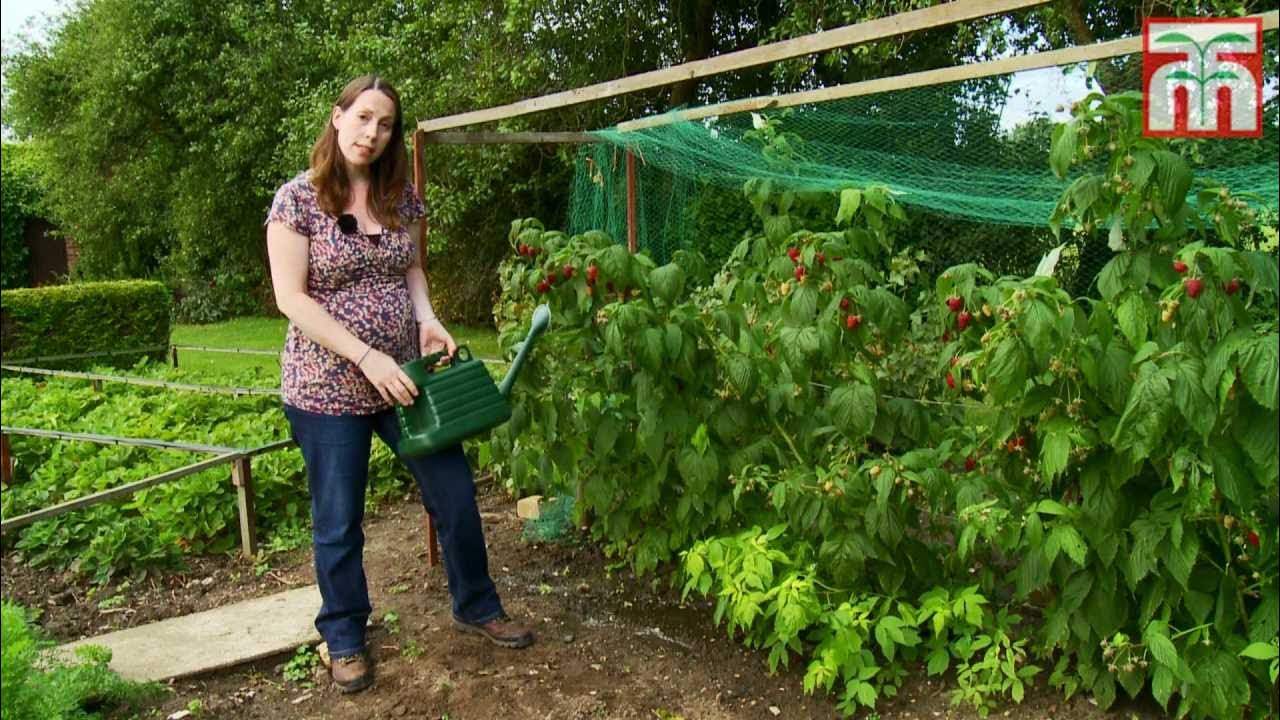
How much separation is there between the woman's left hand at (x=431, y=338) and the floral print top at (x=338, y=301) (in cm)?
11

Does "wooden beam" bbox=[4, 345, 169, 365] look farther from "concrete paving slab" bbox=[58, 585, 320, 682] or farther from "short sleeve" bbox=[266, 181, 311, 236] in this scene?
"short sleeve" bbox=[266, 181, 311, 236]

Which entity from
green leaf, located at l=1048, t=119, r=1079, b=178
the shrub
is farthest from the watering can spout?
the shrub

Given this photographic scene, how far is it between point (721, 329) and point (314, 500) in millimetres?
1240

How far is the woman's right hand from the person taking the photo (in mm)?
2762

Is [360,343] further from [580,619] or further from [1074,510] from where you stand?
[1074,510]

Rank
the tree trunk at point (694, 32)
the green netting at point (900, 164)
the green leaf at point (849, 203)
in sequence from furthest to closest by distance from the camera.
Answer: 1. the tree trunk at point (694, 32)
2. the green netting at point (900, 164)
3. the green leaf at point (849, 203)

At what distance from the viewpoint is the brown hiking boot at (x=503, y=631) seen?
10.4ft

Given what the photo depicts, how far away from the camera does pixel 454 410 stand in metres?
2.83

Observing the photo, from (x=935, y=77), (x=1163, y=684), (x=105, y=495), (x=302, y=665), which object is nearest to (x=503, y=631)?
(x=302, y=665)

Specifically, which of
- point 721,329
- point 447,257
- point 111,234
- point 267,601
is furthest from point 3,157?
point 721,329

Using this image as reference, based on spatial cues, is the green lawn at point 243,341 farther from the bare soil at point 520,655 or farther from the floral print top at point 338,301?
the floral print top at point 338,301

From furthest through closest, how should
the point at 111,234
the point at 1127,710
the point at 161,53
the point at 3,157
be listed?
1. the point at 3,157
2. the point at 111,234
3. the point at 161,53
4. the point at 1127,710

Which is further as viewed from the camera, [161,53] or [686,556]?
[161,53]

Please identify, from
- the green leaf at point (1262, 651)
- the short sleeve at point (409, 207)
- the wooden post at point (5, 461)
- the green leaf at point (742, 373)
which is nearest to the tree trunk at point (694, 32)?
the wooden post at point (5, 461)
